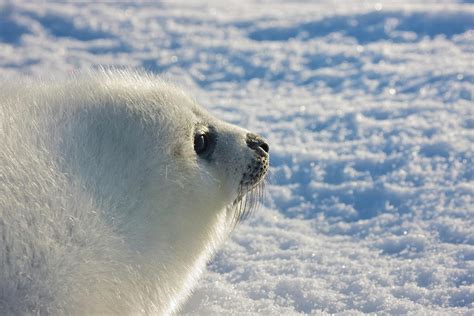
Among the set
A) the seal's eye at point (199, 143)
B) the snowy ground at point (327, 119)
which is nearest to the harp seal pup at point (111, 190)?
the seal's eye at point (199, 143)

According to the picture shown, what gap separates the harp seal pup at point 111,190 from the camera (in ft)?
7.04

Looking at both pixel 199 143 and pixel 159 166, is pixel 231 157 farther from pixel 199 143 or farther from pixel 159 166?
pixel 159 166

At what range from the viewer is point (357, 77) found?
20.9 ft

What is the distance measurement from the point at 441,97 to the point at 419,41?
1.56 m

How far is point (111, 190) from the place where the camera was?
7.81ft

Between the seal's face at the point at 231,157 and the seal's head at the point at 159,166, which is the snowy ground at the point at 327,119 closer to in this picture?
the seal's head at the point at 159,166

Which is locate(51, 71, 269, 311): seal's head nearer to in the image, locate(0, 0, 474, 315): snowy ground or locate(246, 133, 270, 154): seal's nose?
locate(246, 133, 270, 154): seal's nose

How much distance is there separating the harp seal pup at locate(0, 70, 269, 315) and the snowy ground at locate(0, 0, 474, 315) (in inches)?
18.7

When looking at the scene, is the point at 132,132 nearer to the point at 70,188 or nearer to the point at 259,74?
the point at 70,188

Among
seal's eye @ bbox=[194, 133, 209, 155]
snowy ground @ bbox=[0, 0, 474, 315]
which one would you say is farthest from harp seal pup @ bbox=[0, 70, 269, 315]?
snowy ground @ bbox=[0, 0, 474, 315]

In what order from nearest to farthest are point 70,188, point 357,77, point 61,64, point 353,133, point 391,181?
point 70,188 → point 391,181 → point 353,133 → point 357,77 → point 61,64

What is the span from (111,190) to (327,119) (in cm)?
335

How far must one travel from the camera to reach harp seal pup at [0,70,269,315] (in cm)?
215

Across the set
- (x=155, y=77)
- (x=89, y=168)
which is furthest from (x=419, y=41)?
(x=89, y=168)
